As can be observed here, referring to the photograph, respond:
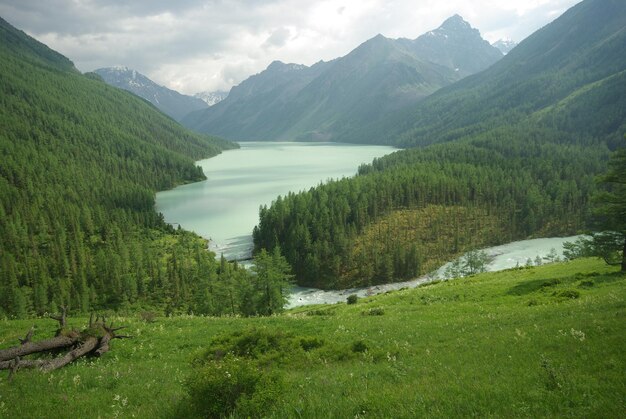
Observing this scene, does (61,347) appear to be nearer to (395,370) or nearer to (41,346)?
(41,346)

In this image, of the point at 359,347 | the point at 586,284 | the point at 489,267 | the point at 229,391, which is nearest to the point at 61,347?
the point at 229,391

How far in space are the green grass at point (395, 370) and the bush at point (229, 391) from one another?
50 cm

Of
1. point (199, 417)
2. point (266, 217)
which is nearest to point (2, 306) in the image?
point (266, 217)

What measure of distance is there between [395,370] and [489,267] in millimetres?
117149

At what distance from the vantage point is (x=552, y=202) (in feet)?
575

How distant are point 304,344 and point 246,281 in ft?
191

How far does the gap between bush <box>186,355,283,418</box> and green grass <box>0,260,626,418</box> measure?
0.50 meters

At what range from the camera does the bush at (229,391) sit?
12634 millimetres

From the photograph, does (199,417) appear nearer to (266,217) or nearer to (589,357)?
(589,357)

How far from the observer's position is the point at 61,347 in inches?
930

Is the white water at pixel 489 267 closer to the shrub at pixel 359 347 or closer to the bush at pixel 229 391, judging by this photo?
the shrub at pixel 359 347

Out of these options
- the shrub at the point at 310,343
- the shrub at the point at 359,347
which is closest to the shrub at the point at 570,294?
the shrub at the point at 359,347

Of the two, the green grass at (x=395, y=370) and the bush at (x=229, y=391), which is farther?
the bush at (x=229, y=391)

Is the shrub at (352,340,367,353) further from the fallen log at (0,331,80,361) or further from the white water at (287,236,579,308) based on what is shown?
the white water at (287,236,579,308)
